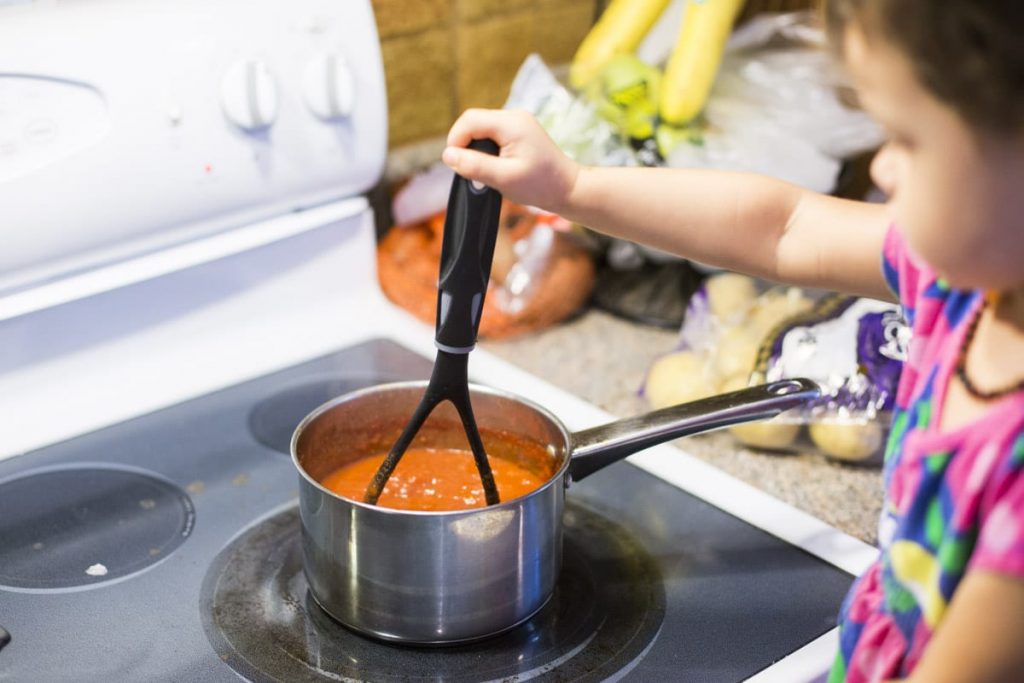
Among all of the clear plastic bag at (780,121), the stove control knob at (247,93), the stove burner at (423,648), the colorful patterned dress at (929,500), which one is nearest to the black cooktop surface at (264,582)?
the stove burner at (423,648)

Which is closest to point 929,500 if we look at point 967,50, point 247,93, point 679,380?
point 967,50

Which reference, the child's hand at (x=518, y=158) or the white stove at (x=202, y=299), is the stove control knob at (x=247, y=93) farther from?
the child's hand at (x=518, y=158)

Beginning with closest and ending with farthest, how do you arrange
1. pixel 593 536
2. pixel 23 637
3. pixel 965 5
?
1. pixel 965 5
2. pixel 23 637
3. pixel 593 536

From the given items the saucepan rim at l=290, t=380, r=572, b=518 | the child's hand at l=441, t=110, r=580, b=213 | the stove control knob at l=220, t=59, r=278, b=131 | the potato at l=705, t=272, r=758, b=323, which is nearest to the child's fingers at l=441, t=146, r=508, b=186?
the child's hand at l=441, t=110, r=580, b=213

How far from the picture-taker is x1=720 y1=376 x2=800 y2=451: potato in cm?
82

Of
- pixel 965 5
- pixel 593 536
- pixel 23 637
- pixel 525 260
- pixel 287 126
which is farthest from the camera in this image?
pixel 525 260

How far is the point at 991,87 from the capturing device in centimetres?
36

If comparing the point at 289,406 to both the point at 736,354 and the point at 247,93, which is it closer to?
the point at 247,93

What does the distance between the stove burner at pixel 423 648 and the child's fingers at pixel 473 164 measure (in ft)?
0.79

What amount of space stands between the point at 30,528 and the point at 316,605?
19cm

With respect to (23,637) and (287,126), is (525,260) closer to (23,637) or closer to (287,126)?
(287,126)

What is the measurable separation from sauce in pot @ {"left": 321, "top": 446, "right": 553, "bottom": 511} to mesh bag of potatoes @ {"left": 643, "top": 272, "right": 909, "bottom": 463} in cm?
20

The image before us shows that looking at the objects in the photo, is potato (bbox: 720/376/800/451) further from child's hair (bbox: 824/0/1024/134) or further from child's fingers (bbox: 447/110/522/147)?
child's hair (bbox: 824/0/1024/134)

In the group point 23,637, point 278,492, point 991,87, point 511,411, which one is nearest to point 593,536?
point 511,411
